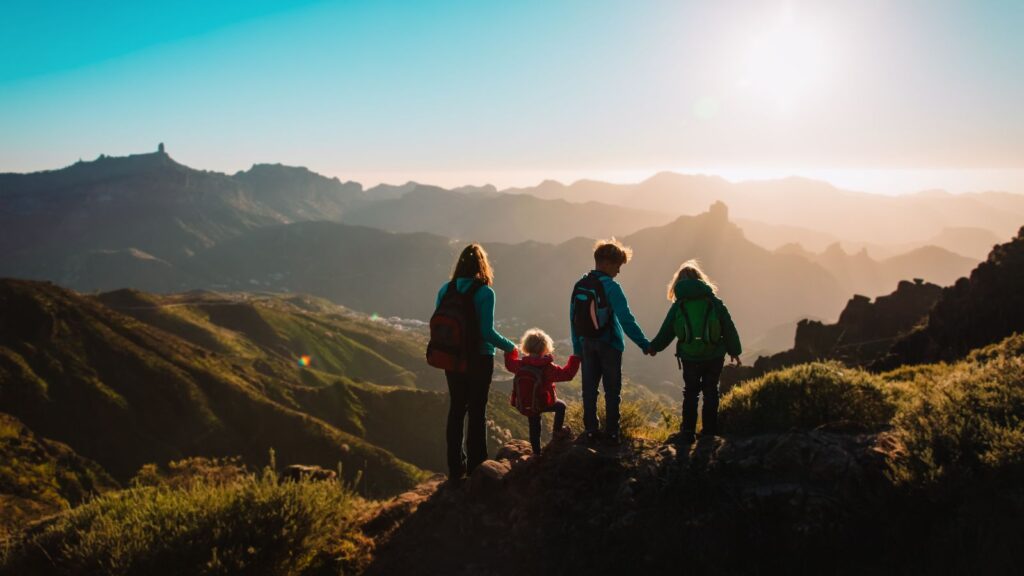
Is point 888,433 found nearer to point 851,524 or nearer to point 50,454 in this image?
point 851,524

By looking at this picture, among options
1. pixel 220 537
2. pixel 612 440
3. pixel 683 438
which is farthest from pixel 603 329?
pixel 220 537

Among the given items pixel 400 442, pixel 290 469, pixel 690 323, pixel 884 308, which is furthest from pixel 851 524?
pixel 400 442

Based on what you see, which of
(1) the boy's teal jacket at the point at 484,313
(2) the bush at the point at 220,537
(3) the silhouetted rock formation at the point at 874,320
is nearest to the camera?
(2) the bush at the point at 220,537

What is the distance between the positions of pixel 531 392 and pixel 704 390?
8.66 feet

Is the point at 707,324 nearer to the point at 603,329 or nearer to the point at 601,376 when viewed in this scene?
the point at 603,329

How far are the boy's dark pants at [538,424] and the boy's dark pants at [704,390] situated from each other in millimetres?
1881

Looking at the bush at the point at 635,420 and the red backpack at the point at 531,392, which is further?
the bush at the point at 635,420

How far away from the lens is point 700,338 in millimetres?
7590

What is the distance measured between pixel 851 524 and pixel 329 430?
7430cm

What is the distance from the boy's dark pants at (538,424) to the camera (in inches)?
302

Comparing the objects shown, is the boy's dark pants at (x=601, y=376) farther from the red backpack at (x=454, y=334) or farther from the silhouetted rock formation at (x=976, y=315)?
the silhouetted rock formation at (x=976, y=315)

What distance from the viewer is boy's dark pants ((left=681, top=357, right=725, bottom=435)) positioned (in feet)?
25.1

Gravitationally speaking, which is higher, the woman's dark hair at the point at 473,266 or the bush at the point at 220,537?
the woman's dark hair at the point at 473,266

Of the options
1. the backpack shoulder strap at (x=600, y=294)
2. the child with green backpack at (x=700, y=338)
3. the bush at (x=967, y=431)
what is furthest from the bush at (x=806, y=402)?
the backpack shoulder strap at (x=600, y=294)
